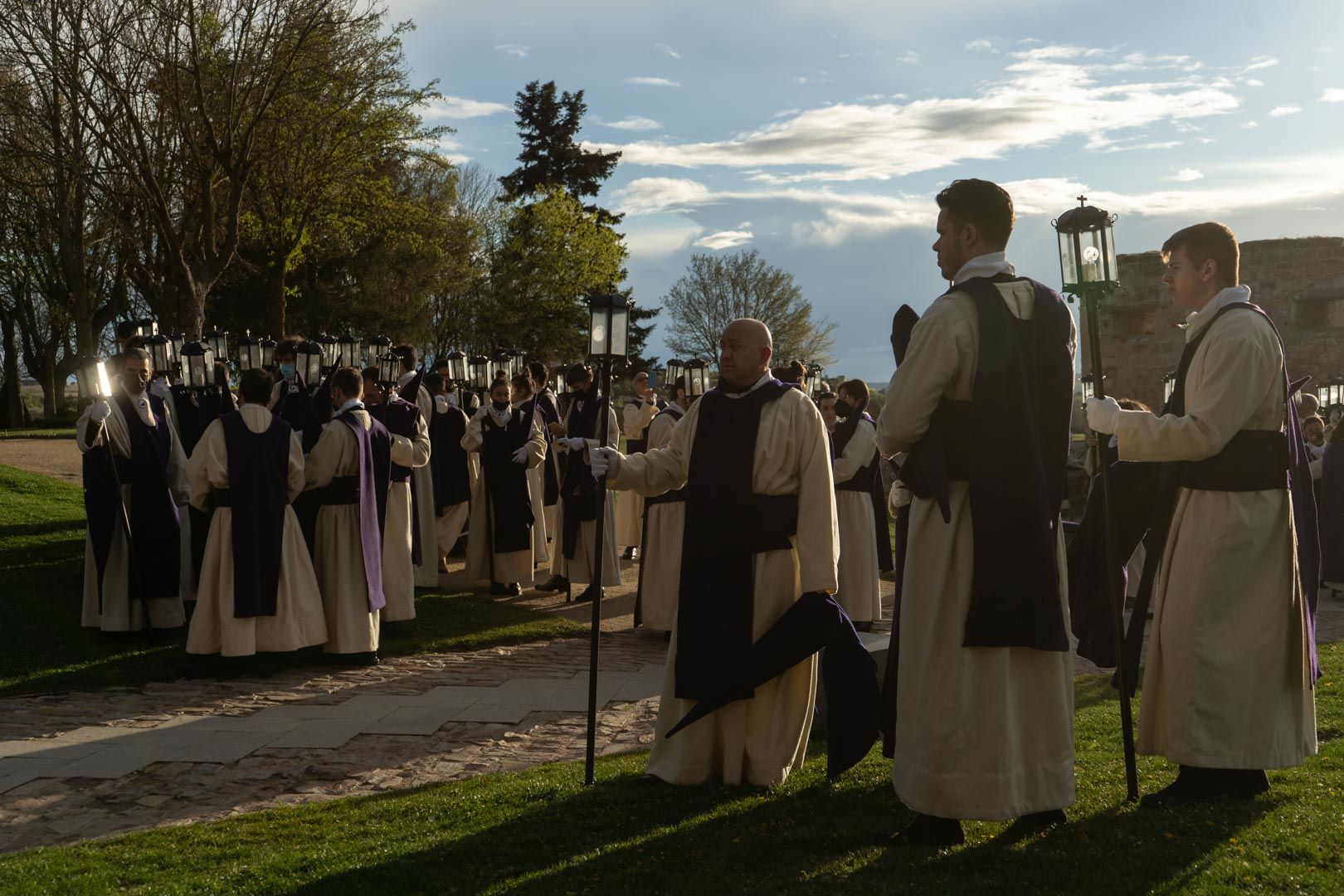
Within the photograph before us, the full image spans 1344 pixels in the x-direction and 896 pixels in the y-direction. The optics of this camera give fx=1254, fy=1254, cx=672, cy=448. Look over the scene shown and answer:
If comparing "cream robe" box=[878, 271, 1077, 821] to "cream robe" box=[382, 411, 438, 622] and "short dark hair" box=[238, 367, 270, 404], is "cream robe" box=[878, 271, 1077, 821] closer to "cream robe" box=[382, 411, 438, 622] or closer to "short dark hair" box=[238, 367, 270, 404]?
"short dark hair" box=[238, 367, 270, 404]

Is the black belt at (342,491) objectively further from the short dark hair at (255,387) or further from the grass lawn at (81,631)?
the grass lawn at (81,631)

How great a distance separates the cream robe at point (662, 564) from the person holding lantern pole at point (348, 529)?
7.45ft

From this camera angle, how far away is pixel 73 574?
39.9 feet

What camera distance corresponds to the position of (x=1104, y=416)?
508 centimetres

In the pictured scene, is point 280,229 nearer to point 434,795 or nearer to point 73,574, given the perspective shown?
point 73,574

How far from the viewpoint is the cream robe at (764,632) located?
557cm

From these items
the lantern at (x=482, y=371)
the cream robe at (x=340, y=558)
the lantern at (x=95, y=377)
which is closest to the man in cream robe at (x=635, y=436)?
the lantern at (x=482, y=371)

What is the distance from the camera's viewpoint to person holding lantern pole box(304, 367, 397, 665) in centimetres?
958

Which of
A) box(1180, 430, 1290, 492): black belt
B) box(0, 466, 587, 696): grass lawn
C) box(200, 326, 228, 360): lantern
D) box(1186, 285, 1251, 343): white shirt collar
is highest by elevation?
box(200, 326, 228, 360): lantern

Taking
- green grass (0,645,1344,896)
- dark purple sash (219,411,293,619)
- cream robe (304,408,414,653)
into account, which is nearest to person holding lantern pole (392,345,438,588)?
cream robe (304,408,414,653)

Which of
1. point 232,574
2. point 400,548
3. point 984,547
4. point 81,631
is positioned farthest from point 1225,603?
point 81,631

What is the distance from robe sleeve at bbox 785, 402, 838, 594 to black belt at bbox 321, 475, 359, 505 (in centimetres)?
506

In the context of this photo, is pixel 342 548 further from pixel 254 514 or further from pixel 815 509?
pixel 815 509

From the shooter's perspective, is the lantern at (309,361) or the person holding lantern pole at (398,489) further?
the lantern at (309,361)
